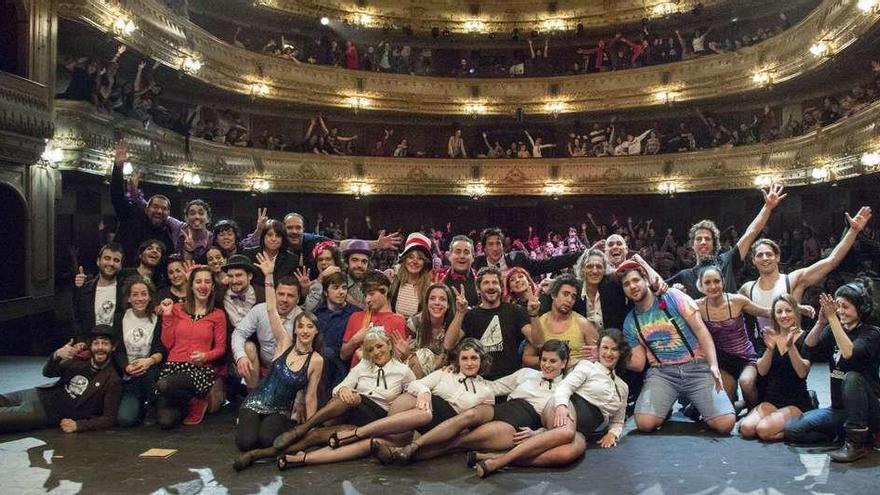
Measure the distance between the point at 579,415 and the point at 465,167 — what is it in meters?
18.5

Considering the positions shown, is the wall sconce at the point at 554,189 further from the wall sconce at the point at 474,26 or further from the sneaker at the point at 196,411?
the sneaker at the point at 196,411

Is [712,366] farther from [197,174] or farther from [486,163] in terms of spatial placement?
[486,163]

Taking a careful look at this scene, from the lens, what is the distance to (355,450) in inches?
193

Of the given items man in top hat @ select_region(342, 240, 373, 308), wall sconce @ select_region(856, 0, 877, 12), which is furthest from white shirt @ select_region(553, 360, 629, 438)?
wall sconce @ select_region(856, 0, 877, 12)

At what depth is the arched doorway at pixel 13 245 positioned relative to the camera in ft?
36.1

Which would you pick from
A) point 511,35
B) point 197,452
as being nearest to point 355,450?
point 197,452

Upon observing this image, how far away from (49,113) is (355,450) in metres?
9.94

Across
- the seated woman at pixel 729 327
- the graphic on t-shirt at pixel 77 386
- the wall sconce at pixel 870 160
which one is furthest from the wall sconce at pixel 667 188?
the graphic on t-shirt at pixel 77 386

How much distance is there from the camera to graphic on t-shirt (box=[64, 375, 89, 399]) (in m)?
5.83

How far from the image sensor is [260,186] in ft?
66.7

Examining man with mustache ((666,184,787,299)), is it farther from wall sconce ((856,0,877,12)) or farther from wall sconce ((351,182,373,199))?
wall sconce ((351,182,373,199))

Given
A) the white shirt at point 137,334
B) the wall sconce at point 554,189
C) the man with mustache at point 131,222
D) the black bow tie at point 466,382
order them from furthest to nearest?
the wall sconce at point 554,189 < the man with mustache at point 131,222 < the white shirt at point 137,334 < the black bow tie at point 466,382

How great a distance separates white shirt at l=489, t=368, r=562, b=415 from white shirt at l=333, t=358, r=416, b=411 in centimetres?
81

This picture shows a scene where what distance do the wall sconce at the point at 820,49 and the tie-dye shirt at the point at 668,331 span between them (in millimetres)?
13235
